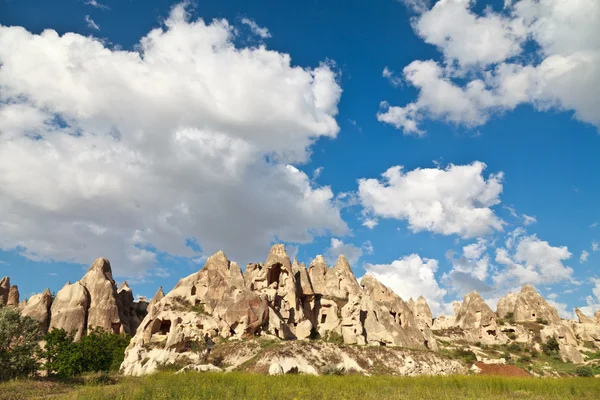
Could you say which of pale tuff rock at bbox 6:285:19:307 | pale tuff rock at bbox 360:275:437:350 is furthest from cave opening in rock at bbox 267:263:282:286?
pale tuff rock at bbox 6:285:19:307

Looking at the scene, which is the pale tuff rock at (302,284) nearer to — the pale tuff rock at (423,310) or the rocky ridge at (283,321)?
the rocky ridge at (283,321)

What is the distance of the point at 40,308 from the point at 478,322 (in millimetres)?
76363

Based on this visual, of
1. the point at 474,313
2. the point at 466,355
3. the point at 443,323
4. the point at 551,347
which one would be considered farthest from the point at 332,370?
the point at 443,323

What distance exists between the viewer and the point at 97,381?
25.7 meters

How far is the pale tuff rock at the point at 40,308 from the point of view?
56.1 meters

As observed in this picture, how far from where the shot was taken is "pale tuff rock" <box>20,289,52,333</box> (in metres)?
56.1

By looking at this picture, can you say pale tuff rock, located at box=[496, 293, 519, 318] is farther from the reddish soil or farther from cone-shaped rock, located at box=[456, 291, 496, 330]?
the reddish soil

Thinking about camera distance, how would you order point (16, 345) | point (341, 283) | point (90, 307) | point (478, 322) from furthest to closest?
point (478, 322)
point (341, 283)
point (90, 307)
point (16, 345)

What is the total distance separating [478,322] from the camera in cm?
7644

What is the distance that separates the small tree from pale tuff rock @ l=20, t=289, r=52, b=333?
1413 inches

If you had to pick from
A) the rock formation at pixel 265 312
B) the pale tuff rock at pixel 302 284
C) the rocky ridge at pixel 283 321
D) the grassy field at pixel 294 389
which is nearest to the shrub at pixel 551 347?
the rocky ridge at pixel 283 321

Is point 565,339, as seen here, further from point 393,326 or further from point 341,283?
point 341,283

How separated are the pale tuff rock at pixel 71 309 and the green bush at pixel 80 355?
11.3 metres

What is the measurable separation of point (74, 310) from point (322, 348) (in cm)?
3836
